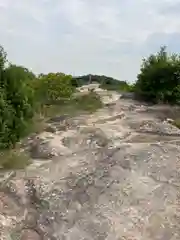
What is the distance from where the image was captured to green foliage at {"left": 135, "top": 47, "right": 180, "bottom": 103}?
1385 inches

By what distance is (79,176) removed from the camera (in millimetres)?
14914

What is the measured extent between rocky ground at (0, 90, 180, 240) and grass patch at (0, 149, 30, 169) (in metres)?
0.35

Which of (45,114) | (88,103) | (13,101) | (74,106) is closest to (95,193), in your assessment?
(13,101)

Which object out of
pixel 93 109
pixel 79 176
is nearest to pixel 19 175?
pixel 79 176

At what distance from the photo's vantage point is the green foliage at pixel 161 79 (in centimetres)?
3519

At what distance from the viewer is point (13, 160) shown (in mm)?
17188

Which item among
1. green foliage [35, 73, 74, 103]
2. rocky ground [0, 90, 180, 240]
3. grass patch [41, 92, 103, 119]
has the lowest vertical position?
rocky ground [0, 90, 180, 240]

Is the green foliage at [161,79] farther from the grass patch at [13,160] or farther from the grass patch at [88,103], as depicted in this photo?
the grass patch at [13,160]

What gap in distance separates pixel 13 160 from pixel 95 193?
440cm

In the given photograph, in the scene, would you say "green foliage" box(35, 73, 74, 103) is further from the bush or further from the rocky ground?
the rocky ground

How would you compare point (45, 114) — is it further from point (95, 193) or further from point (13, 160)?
point (95, 193)

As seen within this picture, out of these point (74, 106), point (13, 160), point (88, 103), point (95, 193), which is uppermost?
point (88, 103)

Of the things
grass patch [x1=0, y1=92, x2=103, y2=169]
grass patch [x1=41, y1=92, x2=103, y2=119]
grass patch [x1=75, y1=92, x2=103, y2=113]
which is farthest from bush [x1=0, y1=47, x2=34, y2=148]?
grass patch [x1=75, y1=92, x2=103, y2=113]

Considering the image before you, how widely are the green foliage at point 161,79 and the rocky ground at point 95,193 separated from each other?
15932mm
